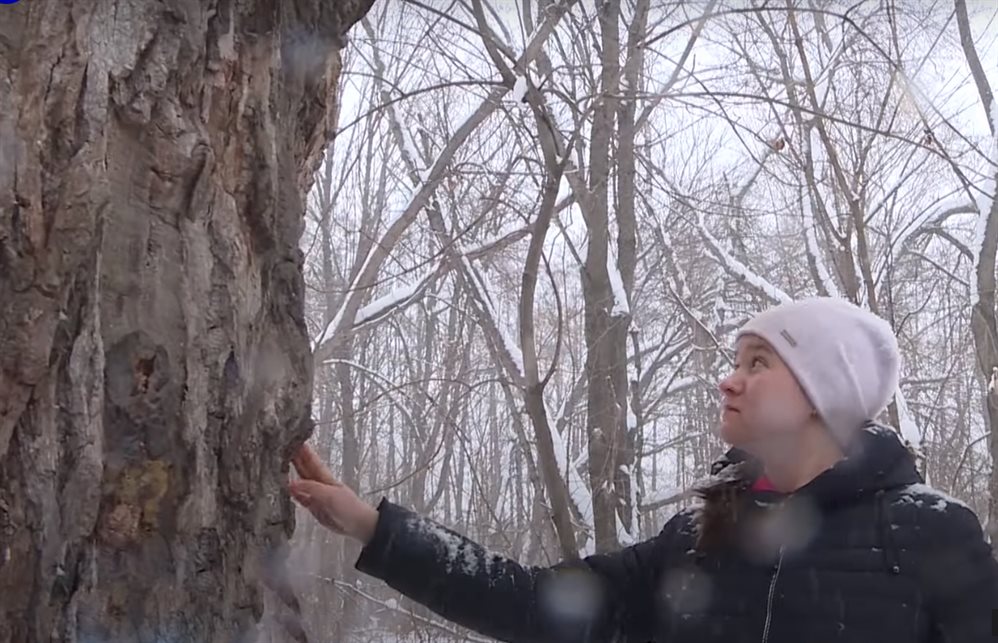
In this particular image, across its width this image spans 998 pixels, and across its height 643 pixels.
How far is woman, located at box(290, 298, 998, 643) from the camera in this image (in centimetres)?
136

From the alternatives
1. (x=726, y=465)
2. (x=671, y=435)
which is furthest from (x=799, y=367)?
(x=671, y=435)

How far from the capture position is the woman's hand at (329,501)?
54.2 inches

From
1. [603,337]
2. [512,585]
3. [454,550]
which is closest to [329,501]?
[454,550]

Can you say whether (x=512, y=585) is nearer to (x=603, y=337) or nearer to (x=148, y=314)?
(x=148, y=314)

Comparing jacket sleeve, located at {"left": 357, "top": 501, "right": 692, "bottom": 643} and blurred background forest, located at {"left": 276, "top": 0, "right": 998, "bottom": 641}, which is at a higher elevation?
blurred background forest, located at {"left": 276, "top": 0, "right": 998, "bottom": 641}

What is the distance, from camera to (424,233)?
248 inches

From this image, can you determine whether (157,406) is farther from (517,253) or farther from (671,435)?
(671,435)

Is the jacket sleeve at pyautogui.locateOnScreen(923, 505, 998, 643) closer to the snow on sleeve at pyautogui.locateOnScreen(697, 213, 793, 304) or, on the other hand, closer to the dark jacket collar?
the dark jacket collar

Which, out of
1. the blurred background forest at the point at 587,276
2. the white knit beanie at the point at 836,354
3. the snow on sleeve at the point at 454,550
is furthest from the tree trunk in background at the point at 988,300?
the snow on sleeve at the point at 454,550

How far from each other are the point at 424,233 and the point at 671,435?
17.3 feet

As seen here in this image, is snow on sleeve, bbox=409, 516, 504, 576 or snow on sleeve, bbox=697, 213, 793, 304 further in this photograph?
snow on sleeve, bbox=697, 213, 793, 304

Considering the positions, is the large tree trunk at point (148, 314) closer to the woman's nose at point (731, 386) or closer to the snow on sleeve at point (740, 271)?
the woman's nose at point (731, 386)

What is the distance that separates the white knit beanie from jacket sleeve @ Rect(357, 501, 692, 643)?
0.37 meters

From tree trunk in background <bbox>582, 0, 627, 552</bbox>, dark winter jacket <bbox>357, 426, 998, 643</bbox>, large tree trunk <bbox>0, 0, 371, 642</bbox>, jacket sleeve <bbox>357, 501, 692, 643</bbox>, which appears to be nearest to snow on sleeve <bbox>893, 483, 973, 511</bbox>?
dark winter jacket <bbox>357, 426, 998, 643</bbox>
